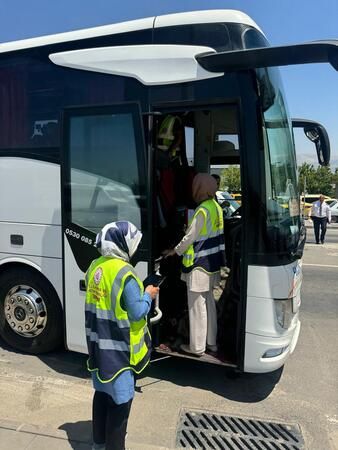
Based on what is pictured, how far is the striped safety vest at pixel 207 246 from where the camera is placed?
3.80 metres

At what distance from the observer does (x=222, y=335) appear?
14.0 ft

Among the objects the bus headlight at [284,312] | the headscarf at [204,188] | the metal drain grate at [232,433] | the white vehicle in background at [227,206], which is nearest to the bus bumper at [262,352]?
the bus headlight at [284,312]

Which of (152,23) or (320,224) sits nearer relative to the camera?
(152,23)

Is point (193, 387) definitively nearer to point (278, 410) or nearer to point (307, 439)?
point (278, 410)

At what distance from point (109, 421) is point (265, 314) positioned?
1.57 meters

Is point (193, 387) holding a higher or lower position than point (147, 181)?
lower

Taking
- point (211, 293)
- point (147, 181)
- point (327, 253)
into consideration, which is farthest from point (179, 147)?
point (327, 253)

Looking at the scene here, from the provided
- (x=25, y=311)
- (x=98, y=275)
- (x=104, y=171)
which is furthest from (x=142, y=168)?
(x=25, y=311)

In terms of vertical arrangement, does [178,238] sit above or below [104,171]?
below

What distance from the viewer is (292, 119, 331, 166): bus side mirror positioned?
4654 millimetres

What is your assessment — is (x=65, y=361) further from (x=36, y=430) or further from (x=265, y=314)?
(x=265, y=314)

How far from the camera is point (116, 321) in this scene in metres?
2.45

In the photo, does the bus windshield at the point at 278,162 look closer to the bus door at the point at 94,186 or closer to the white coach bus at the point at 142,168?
the white coach bus at the point at 142,168

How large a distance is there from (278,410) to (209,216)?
1.79 m
